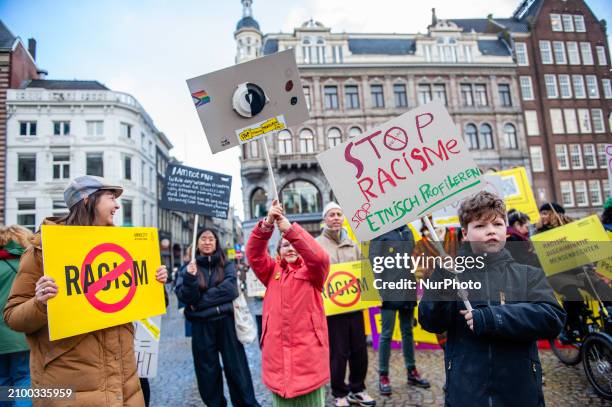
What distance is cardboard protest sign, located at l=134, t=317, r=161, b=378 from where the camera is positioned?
3.30 meters

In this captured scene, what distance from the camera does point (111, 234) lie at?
2.37m

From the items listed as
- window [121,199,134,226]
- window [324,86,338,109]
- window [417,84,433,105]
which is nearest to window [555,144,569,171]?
window [417,84,433,105]

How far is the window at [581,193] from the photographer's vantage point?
28.7 m

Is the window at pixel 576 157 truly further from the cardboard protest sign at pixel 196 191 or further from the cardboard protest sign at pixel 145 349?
the cardboard protest sign at pixel 145 349

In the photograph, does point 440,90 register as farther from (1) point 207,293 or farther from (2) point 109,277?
(2) point 109,277

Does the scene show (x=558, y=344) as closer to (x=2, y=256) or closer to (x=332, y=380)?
(x=332, y=380)

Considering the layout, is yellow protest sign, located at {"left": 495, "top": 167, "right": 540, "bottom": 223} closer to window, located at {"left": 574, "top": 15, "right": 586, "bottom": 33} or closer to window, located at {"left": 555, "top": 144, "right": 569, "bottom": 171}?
window, located at {"left": 574, "top": 15, "right": 586, "bottom": 33}

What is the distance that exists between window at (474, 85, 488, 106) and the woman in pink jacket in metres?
31.3

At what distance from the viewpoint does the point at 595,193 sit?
2881cm

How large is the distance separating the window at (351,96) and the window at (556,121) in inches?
600

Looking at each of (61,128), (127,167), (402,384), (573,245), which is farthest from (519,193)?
(61,128)

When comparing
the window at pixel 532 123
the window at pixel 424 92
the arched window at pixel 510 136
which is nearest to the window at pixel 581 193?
the window at pixel 532 123

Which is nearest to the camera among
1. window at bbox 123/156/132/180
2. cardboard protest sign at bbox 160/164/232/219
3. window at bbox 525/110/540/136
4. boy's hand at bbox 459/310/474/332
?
boy's hand at bbox 459/310/474/332

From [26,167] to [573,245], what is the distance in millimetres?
31728
